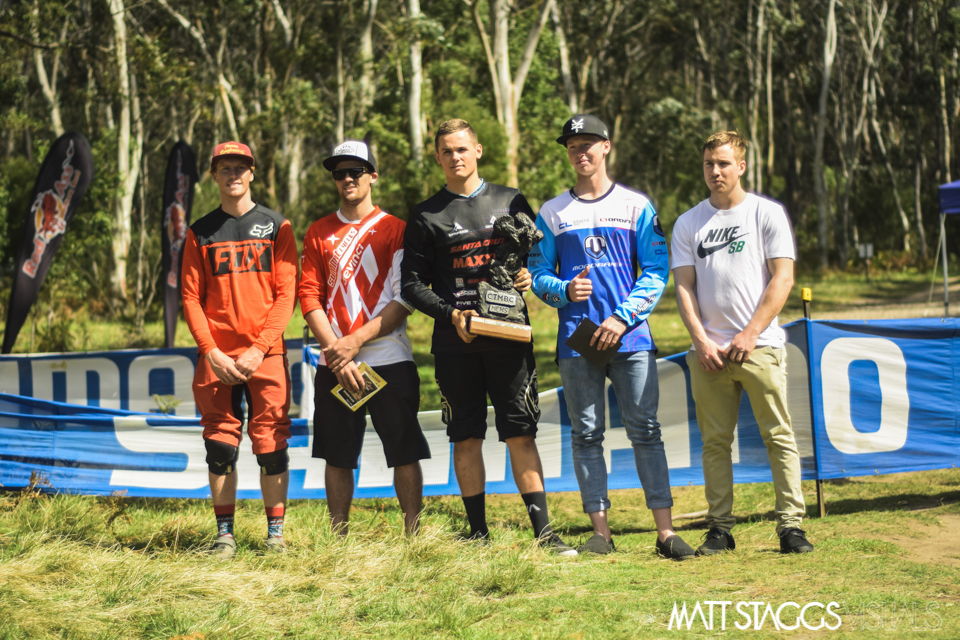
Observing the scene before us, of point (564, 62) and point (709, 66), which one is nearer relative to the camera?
point (564, 62)

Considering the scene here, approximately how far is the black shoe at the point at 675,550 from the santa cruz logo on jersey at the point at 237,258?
2.61 metres

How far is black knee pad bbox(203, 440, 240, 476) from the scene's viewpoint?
15.2 feet

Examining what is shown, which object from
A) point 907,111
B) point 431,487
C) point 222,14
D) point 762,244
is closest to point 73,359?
point 431,487

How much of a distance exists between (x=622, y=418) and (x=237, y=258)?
227cm

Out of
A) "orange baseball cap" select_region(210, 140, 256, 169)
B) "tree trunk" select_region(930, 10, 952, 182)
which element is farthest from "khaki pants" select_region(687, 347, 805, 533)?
"tree trunk" select_region(930, 10, 952, 182)

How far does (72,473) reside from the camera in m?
5.79

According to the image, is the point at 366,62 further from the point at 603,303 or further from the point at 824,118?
the point at 603,303

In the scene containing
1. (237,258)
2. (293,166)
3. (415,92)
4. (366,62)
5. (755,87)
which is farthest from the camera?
(755,87)

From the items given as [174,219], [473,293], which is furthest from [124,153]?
[473,293]

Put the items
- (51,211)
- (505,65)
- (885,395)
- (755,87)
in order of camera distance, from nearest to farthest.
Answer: (885,395) → (51,211) → (505,65) → (755,87)

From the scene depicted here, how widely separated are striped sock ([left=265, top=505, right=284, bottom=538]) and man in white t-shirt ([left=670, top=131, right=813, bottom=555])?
2292 millimetres

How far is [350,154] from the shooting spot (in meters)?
4.62

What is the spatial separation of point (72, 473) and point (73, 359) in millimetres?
3205

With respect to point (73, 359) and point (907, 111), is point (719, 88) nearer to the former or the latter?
point (907, 111)
